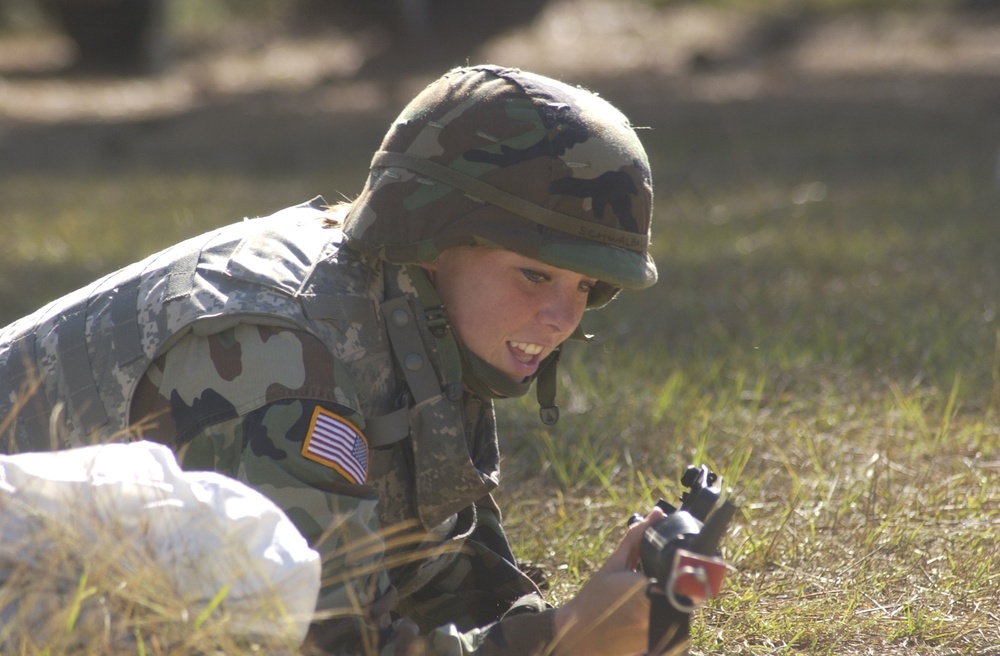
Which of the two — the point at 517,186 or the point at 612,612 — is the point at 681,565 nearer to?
the point at 612,612

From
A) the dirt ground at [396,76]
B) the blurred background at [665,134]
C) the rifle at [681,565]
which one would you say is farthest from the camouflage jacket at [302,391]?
the dirt ground at [396,76]

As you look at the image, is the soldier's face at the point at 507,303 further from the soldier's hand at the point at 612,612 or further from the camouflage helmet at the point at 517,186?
the soldier's hand at the point at 612,612

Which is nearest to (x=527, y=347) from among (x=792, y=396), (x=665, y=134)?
(x=792, y=396)

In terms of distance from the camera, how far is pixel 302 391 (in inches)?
88.4

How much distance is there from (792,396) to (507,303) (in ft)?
5.90

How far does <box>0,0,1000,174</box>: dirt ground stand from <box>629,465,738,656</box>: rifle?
9.11m

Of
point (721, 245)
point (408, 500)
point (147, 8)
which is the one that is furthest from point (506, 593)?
point (147, 8)

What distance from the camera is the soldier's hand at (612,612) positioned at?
7.30 ft

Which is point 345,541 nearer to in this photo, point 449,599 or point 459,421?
point 459,421

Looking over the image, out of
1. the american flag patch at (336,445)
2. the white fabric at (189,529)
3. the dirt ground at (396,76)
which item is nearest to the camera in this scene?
the white fabric at (189,529)

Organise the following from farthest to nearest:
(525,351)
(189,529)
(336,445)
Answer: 1. (525,351)
2. (336,445)
3. (189,529)

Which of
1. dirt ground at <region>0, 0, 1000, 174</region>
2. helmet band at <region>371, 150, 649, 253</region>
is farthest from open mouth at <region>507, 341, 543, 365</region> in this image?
dirt ground at <region>0, 0, 1000, 174</region>

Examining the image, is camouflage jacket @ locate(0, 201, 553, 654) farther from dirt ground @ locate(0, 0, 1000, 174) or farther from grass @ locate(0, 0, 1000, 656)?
dirt ground @ locate(0, 0, 1000, 174)

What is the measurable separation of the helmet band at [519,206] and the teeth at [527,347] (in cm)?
24
